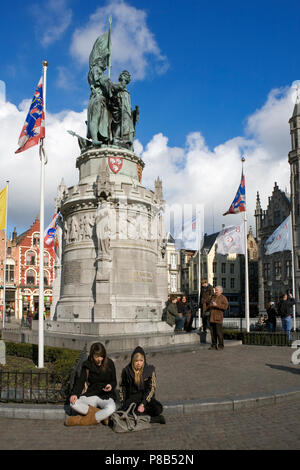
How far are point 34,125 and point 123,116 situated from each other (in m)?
11.2

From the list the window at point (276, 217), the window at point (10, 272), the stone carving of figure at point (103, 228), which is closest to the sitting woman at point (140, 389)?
the stone carving of figure at point (103, 228)

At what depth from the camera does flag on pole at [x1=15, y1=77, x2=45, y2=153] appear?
1423 centimetres

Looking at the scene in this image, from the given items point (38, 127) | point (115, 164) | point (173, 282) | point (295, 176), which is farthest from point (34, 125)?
point (173, 282)

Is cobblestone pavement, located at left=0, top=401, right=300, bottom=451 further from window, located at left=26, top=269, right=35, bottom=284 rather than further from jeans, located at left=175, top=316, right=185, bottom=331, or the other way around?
window, located at left=26, top=269, right=35, bottom=284

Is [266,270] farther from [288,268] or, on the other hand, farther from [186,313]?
[186,313]

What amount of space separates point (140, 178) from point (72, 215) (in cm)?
509

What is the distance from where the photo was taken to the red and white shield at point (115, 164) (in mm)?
22812

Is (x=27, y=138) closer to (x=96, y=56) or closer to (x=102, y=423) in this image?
(x=102, y=423)

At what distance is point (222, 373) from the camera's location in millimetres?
11461

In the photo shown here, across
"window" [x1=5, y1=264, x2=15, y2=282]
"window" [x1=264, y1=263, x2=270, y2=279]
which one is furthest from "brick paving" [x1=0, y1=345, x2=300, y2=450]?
"window" [x1=5, y1=264, x2=15, y2=282]

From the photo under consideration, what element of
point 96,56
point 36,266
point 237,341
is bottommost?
point 237,341

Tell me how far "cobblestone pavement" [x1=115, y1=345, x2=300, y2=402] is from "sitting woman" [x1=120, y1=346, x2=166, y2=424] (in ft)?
4.68

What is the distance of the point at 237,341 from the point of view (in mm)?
19359
